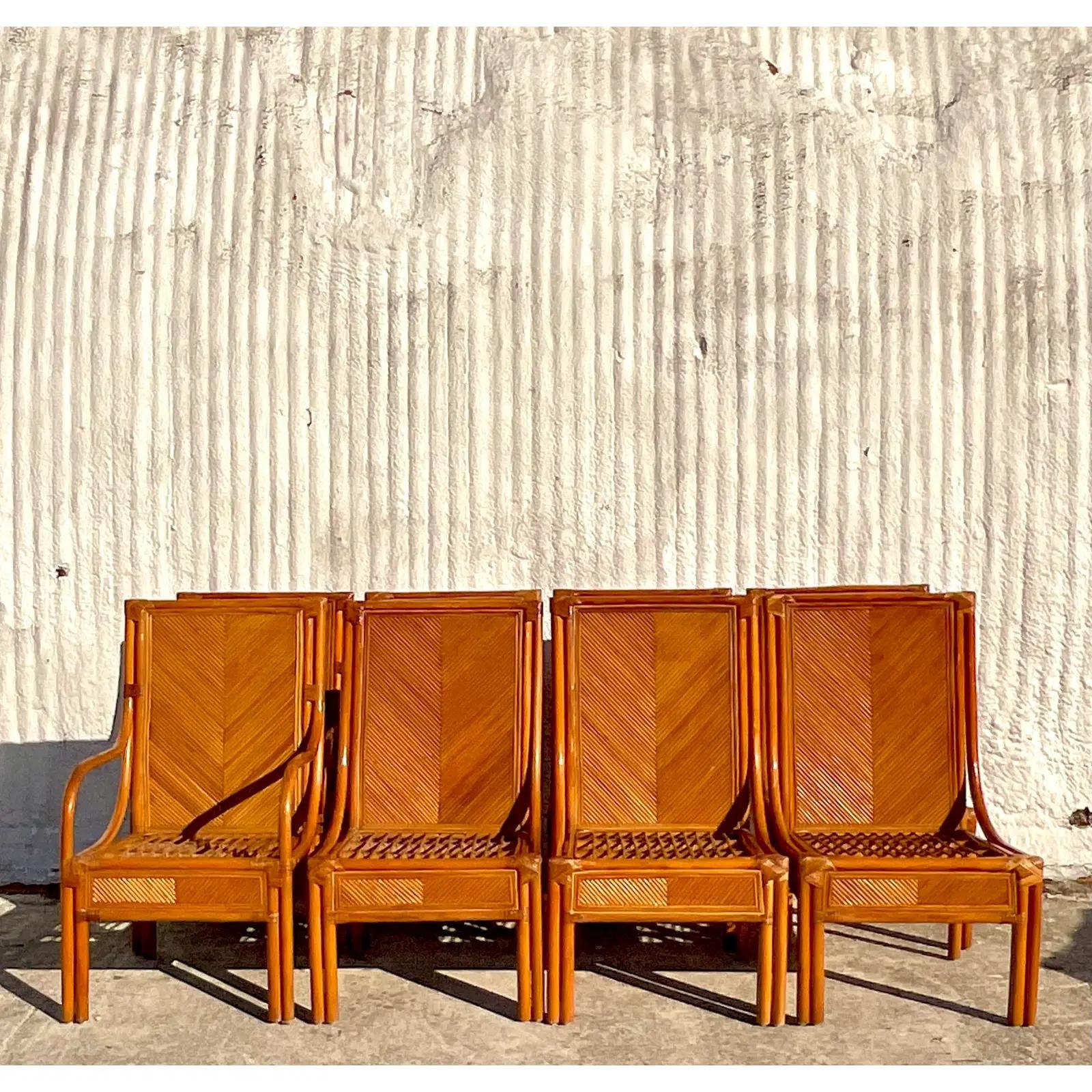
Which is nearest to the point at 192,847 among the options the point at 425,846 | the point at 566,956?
the point at 425,846

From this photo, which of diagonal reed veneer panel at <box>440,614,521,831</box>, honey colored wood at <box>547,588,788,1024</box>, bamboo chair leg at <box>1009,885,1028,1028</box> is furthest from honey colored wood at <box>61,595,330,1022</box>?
bamboo chair leg at <box>1009,885,1028,1028</box>

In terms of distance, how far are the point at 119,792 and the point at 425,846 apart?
3.03 ft

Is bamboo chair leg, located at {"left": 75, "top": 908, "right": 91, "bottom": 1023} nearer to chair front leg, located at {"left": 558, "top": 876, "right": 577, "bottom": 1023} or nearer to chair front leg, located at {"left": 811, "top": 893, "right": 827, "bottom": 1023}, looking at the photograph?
chair front leg, located at {"left": 558, "top": 876, "right": 577, "bottom": 1023}

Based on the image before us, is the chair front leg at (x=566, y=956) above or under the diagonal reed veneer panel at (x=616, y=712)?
under

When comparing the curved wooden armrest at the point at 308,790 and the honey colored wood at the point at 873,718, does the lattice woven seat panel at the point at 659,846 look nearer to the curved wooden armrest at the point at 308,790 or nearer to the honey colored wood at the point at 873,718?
the honey colored wood at the point at 873,718

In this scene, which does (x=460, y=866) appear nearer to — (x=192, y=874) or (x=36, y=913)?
(x=192, y=874)

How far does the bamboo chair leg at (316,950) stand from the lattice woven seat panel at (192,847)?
16cm

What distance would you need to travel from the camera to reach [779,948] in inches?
137

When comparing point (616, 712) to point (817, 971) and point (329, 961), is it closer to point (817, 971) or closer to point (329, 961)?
point (817, 971)

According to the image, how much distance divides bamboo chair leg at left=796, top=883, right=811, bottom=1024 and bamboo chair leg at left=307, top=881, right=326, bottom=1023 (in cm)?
123

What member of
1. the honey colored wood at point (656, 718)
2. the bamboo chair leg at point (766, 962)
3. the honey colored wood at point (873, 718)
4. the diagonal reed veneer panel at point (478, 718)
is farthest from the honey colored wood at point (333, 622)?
the bamboo chair leg at point (766, 962)

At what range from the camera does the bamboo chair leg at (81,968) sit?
11.5ft

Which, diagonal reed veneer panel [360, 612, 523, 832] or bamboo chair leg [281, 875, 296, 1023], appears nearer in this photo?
bamboo chair leg [281, 875, 296, 1023]

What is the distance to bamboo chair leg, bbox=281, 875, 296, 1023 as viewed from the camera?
3490 millimetres
